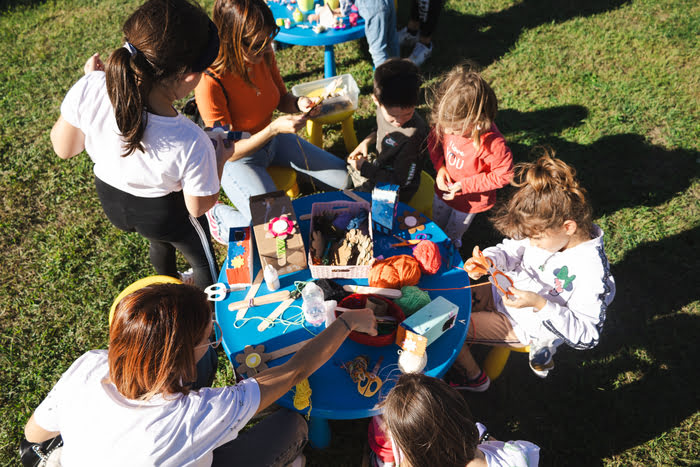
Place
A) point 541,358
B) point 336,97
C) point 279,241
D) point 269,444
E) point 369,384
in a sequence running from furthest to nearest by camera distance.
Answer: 1. point 336,97
2. point 541,358
3. point 279,241
4. point 269,444
5. point 369,384

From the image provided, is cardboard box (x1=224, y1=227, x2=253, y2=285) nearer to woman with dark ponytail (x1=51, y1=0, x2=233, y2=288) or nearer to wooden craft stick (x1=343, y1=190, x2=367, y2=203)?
woman with dark ponytail (x1=51, y1=0, x2=233, y2=288)

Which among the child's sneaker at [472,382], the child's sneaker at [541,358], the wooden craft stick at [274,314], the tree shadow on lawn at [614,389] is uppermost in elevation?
the wooden craft stick at [274,314]

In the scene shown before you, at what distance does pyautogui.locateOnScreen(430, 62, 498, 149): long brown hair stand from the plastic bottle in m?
1.42

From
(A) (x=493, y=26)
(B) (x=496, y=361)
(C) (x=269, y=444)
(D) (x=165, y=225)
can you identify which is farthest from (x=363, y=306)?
(A) (x=493, y=26)

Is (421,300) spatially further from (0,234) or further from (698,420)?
(0,234)

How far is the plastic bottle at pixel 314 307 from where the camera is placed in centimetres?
204

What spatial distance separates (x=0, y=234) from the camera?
3.76m

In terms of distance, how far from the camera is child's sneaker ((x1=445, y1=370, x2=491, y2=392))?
271 cm

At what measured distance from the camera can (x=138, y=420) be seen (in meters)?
1.42

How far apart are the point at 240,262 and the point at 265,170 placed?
1055mm

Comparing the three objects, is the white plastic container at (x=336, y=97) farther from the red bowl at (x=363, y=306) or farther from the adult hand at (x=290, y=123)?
the red bowl at (x=363, y=306)

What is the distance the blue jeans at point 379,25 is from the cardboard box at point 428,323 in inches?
127

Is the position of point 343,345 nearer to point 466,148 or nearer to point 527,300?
point 527,300

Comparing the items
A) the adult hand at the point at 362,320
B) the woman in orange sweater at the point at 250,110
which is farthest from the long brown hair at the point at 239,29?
the adult hand at the point at 362,320
